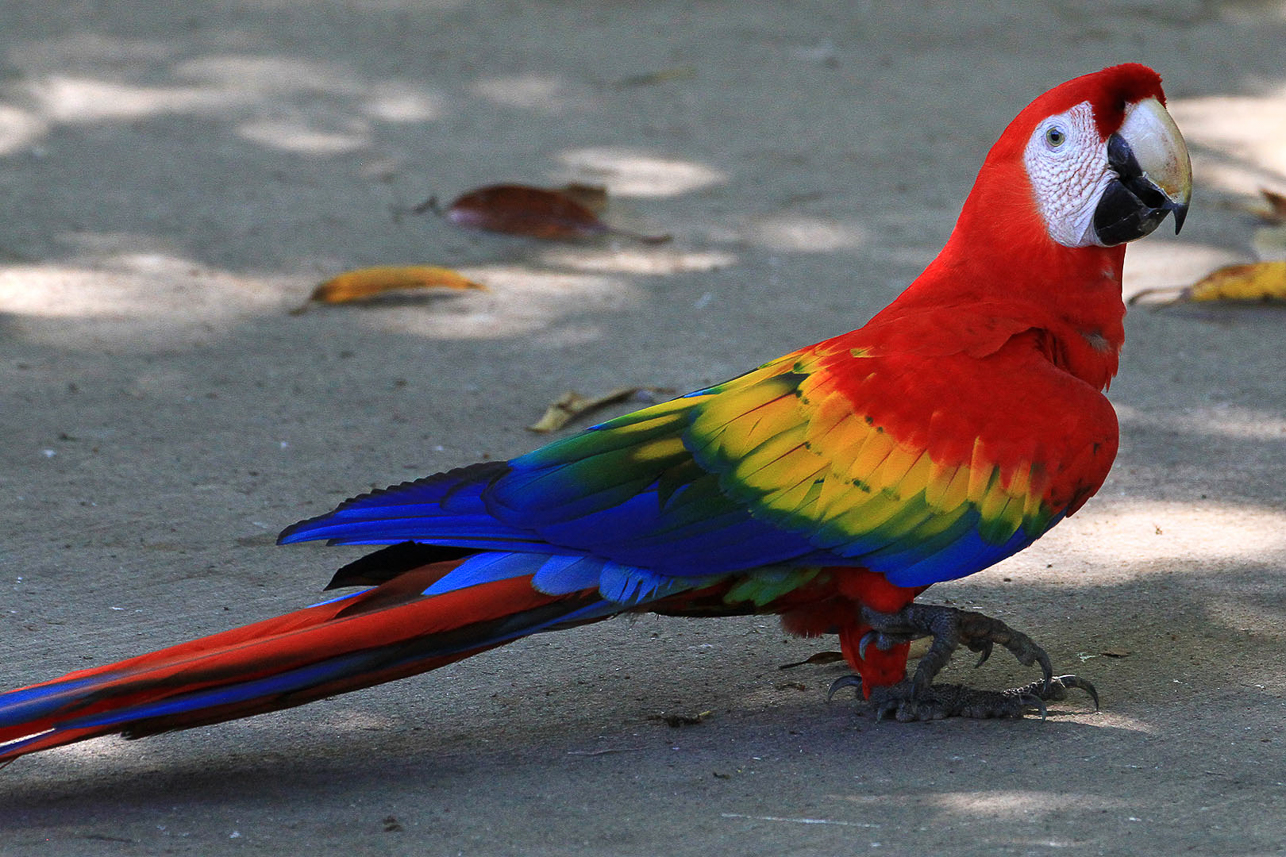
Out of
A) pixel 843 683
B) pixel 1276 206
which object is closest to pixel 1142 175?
pixel 843 683

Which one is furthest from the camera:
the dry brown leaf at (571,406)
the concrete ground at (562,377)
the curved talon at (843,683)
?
the dry brown leaf at (571,406)

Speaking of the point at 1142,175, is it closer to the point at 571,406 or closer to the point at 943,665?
the point at 943,665

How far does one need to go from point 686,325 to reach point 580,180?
104cm

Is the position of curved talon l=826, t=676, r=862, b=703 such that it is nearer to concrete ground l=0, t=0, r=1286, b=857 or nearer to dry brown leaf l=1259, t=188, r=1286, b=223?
concrete ground l=0, t=0, r=1286, b=857

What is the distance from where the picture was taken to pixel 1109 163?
1.88 metres

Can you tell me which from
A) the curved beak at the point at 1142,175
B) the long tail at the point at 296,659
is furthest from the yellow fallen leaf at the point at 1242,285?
the long tail at the point at 296,659

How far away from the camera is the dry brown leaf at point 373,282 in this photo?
11.1 ft

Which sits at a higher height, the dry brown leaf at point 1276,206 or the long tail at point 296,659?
the dry brown leaf at point 1276,206

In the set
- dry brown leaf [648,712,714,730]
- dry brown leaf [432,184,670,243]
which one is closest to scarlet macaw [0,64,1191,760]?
dry brown leaf [648,712,714,730]

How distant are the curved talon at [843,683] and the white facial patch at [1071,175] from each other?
65cm

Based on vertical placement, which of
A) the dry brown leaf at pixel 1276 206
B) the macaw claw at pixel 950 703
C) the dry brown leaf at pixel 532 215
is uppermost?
the dry brown leaf at pixel 1276 206

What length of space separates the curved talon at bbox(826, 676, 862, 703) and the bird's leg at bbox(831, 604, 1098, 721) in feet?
0.18

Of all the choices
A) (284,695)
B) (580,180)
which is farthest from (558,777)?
(580,180)

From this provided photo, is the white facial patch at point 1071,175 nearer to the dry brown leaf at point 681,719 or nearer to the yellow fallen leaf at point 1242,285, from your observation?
the dry brown leaf at point 681,719
